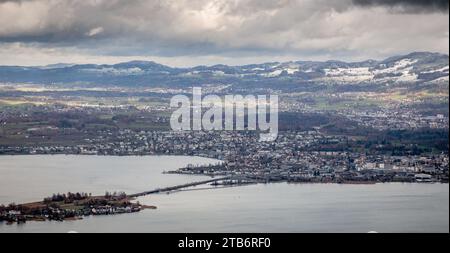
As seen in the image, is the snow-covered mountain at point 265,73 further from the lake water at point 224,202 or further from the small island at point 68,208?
the small island at point 68,208

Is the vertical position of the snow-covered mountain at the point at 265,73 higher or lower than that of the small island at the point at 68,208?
higher

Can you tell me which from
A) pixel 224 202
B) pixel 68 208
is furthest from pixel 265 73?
pixel 68 208

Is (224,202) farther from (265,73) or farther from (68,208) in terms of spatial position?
(265,73)

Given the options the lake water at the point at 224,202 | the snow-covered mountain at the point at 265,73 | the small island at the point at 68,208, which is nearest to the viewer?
the lake water at the point at 224,202

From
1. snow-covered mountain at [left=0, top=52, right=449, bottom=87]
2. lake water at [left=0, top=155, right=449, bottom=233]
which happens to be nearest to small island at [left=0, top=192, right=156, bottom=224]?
lake water at [left=0, top=155, right=449, bottom=233]

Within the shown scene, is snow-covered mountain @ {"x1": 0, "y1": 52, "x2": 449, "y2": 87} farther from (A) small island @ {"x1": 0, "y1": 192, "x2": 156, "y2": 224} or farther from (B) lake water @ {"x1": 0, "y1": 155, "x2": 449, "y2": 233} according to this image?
(A) small island @ {"x1": 0, "y1": 192, "x2": 156, "y2": 224}

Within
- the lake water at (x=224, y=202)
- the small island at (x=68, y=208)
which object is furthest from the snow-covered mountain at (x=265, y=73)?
the small island at (x=68, y=208)
